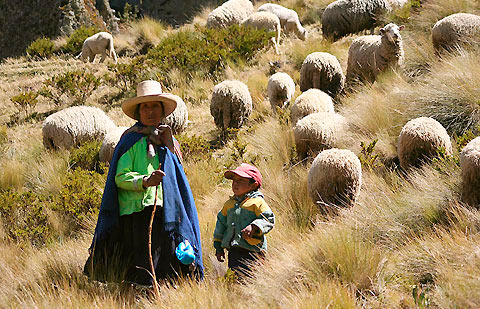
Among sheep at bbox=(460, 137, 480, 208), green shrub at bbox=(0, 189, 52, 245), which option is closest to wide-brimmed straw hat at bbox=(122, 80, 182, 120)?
sheep at bbox=(460, 137, 480, 208)

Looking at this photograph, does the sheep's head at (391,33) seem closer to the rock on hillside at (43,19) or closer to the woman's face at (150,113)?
the woman's face at (150,113)

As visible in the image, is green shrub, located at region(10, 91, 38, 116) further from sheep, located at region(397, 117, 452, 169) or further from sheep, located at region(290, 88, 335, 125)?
sheep, located at region(397, 117, 452, 169)

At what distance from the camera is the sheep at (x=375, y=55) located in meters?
8.75

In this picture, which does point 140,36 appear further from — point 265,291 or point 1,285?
point 265,291

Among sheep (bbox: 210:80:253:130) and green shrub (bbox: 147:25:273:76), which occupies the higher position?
green shrub (bbox: 147:25:273:76)

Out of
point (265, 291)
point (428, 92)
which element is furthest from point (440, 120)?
point (265, 291)

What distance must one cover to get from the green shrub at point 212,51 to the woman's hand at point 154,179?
771cm

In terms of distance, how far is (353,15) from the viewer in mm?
13078

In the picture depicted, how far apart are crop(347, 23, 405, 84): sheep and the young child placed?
5066 millimetres

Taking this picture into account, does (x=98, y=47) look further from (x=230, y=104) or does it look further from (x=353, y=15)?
(x=230, y=104)

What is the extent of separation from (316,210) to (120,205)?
2293mm

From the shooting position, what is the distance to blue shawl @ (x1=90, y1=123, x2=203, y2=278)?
14.6 feet

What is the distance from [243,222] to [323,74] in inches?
209

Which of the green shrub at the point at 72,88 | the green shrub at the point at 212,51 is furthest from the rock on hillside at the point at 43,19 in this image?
the green shrub at the point at 72,88
